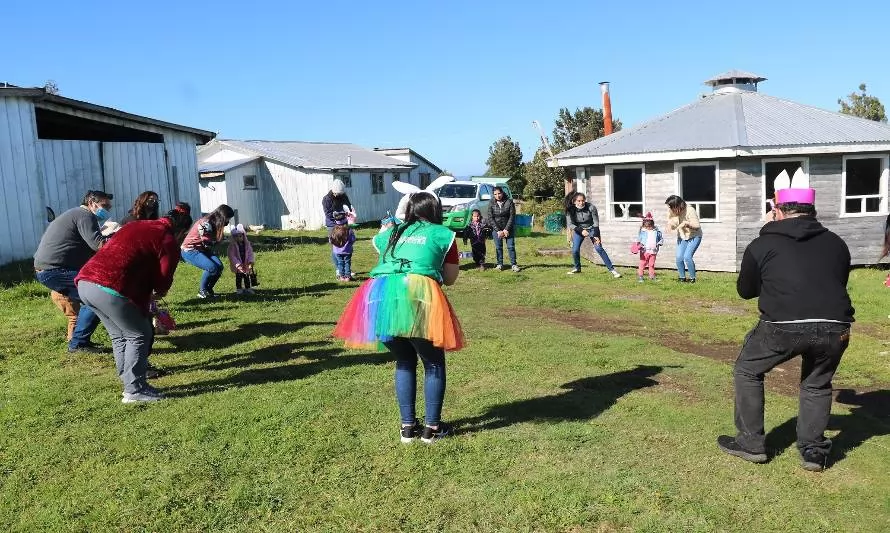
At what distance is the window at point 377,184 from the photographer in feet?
106

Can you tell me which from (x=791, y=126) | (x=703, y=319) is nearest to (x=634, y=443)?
(x=703, y=319)

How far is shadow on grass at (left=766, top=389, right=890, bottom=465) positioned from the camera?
198 inches

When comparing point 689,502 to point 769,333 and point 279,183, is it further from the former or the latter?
point 279,183

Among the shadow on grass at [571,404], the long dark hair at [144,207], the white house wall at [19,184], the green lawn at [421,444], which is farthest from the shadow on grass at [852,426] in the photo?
the white house wall at [19,184]

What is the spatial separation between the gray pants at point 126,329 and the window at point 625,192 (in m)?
13.3

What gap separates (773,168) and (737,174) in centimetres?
87

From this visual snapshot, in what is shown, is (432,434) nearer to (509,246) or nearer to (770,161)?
(509,246)

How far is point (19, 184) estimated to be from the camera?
14422mm

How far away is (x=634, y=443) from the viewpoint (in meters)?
5.11

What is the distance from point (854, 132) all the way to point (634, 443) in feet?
47.1

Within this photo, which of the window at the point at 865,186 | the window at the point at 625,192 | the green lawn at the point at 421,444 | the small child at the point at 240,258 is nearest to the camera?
the green lawn at the point at 421,444

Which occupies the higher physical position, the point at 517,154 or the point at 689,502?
the point at 517,154

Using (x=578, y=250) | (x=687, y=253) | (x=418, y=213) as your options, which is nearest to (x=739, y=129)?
(x=687, y=253)

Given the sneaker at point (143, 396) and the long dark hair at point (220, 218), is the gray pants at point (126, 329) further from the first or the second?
the long dark hair at point (220, 218)
